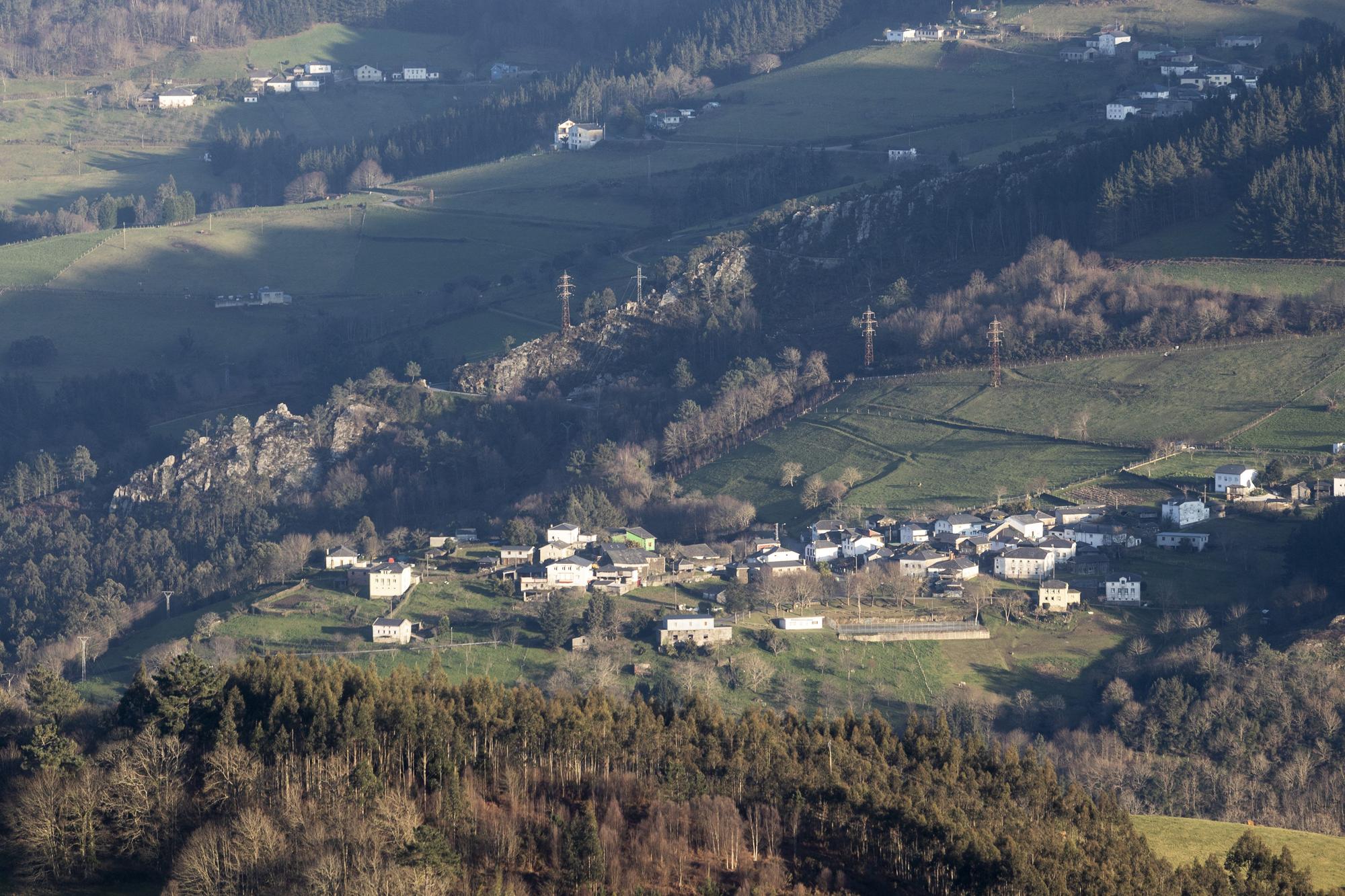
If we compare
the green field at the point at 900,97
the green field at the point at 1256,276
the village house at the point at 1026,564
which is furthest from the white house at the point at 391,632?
the green field at the point at 900,97

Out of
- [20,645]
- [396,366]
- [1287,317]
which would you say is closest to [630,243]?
[396,366]

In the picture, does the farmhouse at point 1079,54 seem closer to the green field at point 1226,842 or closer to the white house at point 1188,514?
the white house at point 1188,514

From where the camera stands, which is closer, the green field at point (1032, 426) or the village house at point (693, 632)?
the village house at point (693, 632)

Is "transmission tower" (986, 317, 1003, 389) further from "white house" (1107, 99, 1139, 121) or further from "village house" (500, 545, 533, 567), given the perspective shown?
"white house" (1107, 99, 1139, 121)

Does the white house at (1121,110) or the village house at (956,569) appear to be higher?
the white house at (1121,110)

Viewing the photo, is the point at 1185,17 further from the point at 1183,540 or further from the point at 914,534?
the point at 1183,540

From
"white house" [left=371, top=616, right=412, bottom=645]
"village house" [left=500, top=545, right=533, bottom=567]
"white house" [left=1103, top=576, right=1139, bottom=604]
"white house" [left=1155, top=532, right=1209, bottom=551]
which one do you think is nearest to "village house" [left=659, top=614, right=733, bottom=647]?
"white house" [left=371, top=616, right=412, bottom=645]
